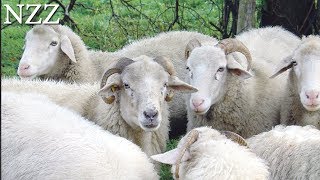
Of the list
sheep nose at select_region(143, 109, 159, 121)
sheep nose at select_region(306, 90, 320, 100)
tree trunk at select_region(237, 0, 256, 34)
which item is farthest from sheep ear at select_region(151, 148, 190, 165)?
tree trunk at select_region(237, 0, 256, 34)

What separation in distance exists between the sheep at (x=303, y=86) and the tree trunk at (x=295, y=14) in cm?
272

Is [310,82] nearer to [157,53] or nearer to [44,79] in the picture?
[157,53]

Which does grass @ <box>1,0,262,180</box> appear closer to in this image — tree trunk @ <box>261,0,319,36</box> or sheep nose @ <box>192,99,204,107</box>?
tree trunk @ <box>261,0,319,36</box>

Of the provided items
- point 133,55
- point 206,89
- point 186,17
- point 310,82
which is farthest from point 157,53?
point 186,17

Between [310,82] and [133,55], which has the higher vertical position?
[310,82]

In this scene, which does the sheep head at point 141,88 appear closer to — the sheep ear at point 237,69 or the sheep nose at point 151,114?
the sheep nose at point 151,114

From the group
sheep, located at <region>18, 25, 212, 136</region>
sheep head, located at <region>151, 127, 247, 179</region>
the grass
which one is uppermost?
sheep head, located at <region>151, 127, 247, 179</region>

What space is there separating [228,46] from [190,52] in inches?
15.8

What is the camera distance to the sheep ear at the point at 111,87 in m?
5.49

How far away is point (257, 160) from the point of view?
418cm

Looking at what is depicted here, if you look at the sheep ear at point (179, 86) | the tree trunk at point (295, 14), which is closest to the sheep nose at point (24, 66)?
the sheep ear at point (179, 86)

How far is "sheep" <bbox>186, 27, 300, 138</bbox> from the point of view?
581 cm

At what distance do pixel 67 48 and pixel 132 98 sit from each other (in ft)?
5.65

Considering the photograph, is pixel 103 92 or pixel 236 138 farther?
pixel 103 92
